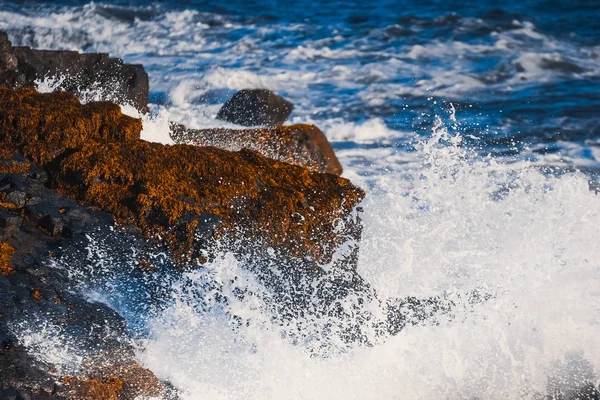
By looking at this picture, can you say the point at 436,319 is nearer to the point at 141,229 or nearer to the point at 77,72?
the point at 141,229

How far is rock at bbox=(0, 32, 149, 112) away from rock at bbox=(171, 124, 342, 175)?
81 centimetres

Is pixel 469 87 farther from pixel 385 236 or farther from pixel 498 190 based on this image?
pixel 385 236

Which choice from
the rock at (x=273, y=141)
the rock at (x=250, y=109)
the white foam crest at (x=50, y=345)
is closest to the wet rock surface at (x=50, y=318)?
the white foam crest at (x=50, y=345)

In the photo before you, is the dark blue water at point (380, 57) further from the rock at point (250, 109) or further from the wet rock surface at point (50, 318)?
the wet rock surface at point (50, 318)

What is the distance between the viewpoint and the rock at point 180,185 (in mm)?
4973

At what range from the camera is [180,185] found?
509 centimetres

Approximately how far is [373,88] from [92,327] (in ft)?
25.0

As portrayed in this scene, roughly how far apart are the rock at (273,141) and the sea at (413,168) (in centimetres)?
31

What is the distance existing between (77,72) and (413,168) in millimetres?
3605

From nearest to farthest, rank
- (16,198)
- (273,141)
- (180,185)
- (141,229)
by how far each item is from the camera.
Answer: (16,198) < (141,229) < (180,185) < (273,141)

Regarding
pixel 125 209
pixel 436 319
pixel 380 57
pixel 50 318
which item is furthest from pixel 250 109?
pixel 50 318

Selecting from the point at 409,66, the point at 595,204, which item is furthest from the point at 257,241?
the point at 409,66

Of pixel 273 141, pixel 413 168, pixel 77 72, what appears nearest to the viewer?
pixel 273 141

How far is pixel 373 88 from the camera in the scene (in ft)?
37.1
